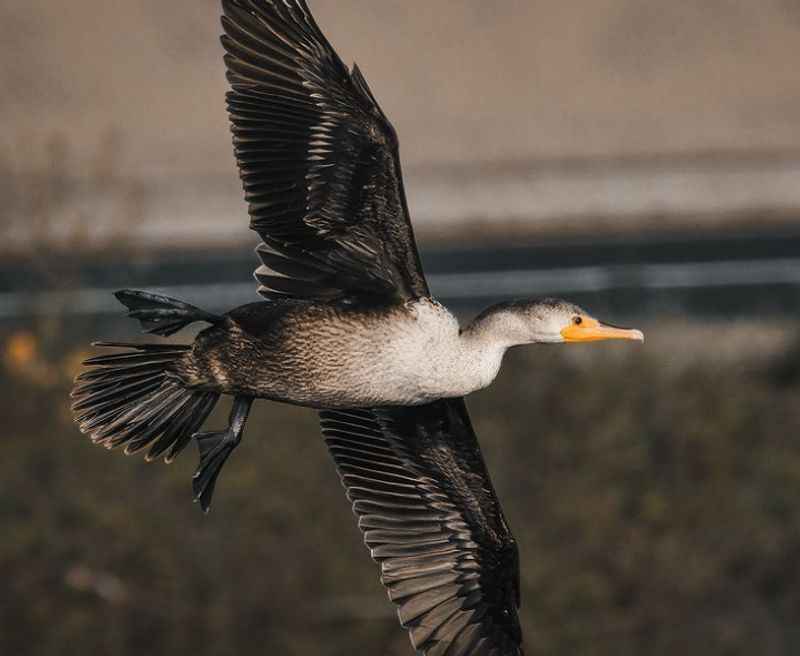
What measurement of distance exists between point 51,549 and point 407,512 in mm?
5554

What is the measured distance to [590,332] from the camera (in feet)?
29.2

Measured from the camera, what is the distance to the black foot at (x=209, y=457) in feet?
29.8

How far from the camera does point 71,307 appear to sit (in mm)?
16641

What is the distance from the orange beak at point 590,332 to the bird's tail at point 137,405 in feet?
4.95

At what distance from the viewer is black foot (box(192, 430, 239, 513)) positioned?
908cm

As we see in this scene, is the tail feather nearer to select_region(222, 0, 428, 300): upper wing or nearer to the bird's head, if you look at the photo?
select_region(222, 0, 428, 300): upper wing

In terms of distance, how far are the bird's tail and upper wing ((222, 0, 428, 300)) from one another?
30.0 inches

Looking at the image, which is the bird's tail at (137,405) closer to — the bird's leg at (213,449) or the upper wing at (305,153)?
the bird's leg at (213,449)

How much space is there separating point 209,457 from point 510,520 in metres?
6.47

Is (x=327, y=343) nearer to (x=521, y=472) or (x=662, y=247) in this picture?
(x=521, y=472)

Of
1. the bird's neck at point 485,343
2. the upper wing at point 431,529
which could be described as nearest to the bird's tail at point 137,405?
the upper wing at point 431,529

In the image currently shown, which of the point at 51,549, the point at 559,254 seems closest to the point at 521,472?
the point at 51,549

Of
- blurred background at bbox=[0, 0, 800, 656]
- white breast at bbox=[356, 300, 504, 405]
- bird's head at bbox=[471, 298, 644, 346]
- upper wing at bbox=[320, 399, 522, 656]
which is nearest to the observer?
white breast at bbox=[356, 300, 504, 405]

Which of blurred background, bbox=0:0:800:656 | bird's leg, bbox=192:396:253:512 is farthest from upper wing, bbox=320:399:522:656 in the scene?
blurred background, bbox=0:0:800:656
